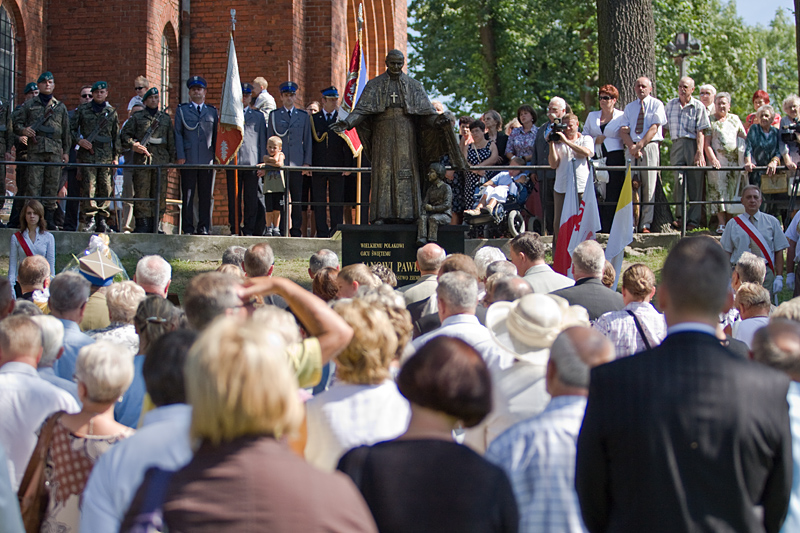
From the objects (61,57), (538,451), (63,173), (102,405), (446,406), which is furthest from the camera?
(61,57)

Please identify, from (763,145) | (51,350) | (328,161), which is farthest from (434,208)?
(51,350)

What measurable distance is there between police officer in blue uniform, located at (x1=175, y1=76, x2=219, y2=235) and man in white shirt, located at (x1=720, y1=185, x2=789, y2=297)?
713 cm

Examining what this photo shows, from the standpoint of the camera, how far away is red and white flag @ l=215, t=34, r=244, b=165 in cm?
1362

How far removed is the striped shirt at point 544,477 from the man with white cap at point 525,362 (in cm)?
83

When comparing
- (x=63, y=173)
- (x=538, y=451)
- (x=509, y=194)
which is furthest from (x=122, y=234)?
(x=538, y=451)

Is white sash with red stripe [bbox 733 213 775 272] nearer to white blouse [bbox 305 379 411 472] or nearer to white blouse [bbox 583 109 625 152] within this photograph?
white blouse [bbox 583 109 625 152]

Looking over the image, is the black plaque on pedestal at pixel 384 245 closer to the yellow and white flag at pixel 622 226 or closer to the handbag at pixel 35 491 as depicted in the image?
the yellow and white flag at pixel 622 226

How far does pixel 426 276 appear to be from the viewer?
22.5 ft

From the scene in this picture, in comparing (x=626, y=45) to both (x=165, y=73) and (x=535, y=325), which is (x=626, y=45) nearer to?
(x=165, y=73)

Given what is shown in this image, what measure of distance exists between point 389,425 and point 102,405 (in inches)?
44.1

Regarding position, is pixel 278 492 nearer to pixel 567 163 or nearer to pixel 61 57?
pixel 567 163

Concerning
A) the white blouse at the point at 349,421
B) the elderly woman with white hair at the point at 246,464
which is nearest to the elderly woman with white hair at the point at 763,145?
the white blouse at the point at 349,421

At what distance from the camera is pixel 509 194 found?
12922 mm

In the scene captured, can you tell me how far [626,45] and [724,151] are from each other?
8.63ft
